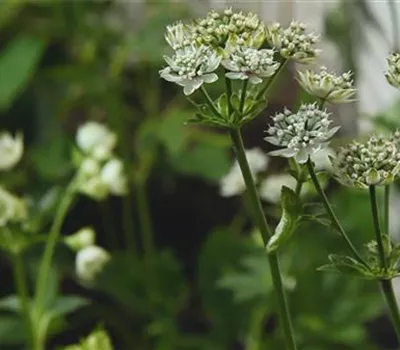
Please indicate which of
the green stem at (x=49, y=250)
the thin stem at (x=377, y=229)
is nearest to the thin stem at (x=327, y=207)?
the thin stem at (x=377, y=229)

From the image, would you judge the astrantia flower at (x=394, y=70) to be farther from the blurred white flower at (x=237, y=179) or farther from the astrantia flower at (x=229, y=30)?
the blurred white flower at (x=237, y=179)

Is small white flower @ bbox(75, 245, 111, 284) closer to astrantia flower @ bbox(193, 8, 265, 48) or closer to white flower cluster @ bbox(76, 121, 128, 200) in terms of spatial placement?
white flower cluster @ bbox(76, 121, 128, 200)

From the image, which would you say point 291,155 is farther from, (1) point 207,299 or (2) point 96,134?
(1) point 207,299

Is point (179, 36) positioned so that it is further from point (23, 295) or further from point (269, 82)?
point (23, 295)

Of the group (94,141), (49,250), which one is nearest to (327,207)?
(49,250)

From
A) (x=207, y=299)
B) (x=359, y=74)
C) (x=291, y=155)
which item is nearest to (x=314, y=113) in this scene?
(x=291, y=155)
